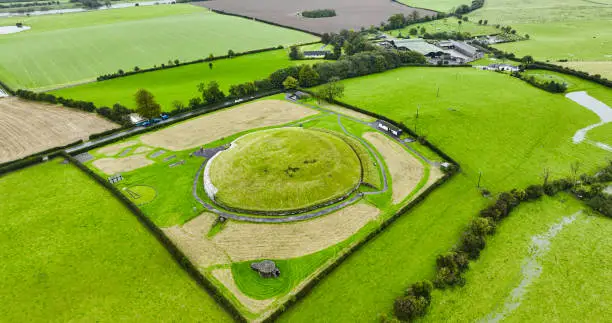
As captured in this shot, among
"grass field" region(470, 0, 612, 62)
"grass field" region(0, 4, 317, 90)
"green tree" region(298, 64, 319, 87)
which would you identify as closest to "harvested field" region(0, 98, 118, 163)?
"grass field" region(0, 4, 317, 90)

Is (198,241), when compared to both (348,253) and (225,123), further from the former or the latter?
(225,123)

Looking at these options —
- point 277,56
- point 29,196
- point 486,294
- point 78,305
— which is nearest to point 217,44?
point 277,56

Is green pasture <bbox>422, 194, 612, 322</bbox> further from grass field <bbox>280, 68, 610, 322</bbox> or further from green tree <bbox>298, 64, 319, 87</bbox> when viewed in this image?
green tree <bbox>298, 64, 319, 87</bbox>

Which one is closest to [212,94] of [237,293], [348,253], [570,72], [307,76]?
[307,76]

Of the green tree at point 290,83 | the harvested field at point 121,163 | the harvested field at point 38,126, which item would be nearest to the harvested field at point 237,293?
the harvested field at point 121,163

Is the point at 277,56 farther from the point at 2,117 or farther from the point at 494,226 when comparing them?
the point at 494,226
